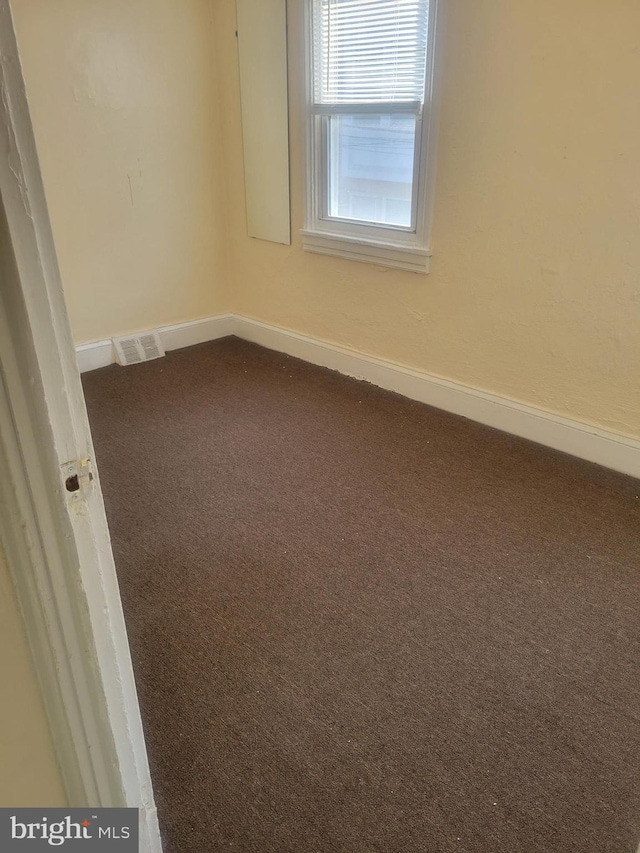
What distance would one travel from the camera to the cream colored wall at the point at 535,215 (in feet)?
7.12

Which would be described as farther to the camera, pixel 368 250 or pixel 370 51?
pixel 368 250

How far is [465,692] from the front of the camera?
1.55 metres

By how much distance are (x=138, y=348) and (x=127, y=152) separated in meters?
1.03

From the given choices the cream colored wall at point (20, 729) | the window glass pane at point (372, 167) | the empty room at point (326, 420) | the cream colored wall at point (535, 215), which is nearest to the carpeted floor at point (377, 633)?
the empty room at point (326, 420)

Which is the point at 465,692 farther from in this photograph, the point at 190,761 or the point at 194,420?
the point at 194,420

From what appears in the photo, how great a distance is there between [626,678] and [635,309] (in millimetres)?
1329

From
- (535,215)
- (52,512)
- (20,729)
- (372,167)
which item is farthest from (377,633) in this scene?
(372,167)

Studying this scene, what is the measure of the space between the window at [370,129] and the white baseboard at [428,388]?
0.54m

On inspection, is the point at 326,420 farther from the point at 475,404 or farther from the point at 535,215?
the point at 535,215

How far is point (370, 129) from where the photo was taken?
2.90 m

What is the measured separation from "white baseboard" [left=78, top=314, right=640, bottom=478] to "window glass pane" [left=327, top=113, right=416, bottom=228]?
72 centimetres

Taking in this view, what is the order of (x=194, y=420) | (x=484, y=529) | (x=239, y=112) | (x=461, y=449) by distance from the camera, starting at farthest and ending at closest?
(x=239, y=112) → (x=194, y=420) → (x=461, y=449) → (x=484, y=529)

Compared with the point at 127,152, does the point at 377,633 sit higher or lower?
lower

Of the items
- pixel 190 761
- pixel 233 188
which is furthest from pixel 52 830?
pixel 233 188
